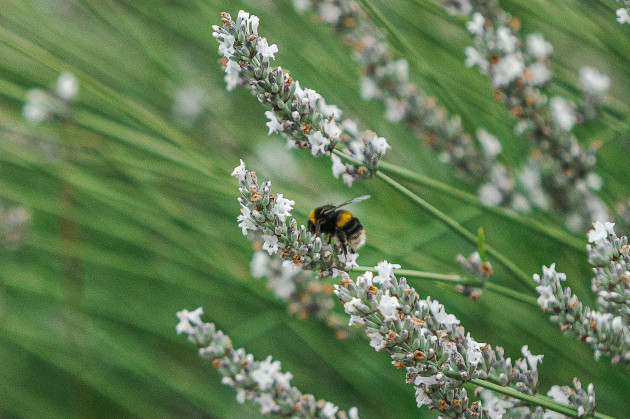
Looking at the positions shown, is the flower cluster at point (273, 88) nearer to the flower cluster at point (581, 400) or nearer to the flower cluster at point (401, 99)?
the flower cluster at point (581, 400)

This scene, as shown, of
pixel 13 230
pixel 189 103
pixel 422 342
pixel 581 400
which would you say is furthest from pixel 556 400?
pixel 189 103

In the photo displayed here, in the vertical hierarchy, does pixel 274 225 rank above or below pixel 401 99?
below

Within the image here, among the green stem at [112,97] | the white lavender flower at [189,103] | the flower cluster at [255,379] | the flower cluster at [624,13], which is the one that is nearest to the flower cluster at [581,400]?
the flower cluster at [255,379]

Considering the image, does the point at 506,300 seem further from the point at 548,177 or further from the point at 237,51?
the point at 237,51

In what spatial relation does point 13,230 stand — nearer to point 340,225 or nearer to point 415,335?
point 340,225

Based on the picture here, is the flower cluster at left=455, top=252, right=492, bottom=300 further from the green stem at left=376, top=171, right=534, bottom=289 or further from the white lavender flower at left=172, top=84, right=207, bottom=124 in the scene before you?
the white lavender flower at left=172, top=84, right=207, bottom=124

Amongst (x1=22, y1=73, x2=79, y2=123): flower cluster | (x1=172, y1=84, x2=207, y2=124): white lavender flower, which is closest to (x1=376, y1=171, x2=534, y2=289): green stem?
(x1=22, y1=73, x2=79, y2=123): flower cluster
